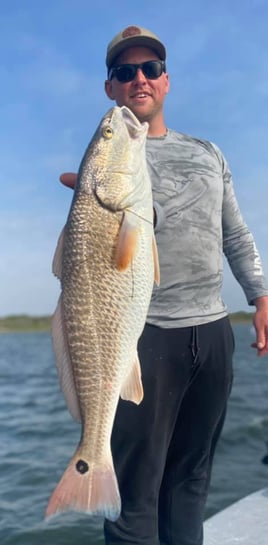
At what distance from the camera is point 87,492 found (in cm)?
248

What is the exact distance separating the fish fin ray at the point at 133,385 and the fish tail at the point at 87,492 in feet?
1.04

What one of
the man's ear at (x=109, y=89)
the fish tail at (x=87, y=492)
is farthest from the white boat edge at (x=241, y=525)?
the man's ear at (x=109, y=89)

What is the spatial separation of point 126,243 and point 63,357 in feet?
1.94

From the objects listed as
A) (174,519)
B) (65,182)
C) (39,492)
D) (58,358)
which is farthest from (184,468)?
(39,492)

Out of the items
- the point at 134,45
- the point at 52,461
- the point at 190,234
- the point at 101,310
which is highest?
the point at 134,45

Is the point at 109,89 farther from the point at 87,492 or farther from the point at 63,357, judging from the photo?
the point at 87,492

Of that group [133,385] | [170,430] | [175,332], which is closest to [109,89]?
[175,332]

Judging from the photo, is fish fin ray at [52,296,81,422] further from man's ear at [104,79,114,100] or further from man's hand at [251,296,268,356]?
man's ear at [104,79,114,100]

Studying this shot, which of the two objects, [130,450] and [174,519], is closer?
[130,450]

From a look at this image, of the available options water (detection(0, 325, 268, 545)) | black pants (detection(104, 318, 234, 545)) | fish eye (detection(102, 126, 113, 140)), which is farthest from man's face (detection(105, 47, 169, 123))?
water (detection(0, 325, 268, 545))

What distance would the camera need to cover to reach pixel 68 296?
2582mm

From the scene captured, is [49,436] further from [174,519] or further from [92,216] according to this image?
[92,216]

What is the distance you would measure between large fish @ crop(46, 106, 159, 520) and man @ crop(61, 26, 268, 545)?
0.42m

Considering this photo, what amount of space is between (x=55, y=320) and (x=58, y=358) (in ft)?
0.56
